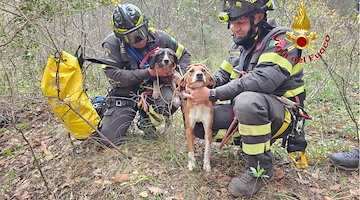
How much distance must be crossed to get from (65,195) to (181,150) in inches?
54.1

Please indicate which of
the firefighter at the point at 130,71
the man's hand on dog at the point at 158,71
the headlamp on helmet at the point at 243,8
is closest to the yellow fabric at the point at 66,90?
the firefighter at the point at 130,71

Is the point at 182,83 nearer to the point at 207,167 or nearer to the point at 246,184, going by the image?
the point at 207,167

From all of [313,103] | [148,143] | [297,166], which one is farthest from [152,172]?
[313,103]

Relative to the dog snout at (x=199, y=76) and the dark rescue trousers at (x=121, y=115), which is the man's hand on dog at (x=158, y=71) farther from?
the dog snout at (x=199, y=76)

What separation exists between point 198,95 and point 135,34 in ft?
4.20

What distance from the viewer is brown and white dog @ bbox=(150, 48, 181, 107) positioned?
3.38 meters

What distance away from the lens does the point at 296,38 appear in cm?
217

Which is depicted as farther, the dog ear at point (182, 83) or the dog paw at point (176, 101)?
the dog paw at point (176, 101)

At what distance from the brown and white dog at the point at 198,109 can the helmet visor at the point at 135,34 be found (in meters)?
0.94

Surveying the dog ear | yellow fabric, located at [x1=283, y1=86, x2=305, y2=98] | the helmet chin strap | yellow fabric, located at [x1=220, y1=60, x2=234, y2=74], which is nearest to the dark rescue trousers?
the dog ear

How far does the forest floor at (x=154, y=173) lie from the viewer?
2.56 metres

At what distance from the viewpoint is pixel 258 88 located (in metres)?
2.35

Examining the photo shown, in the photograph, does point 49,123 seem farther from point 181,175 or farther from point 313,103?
point 313,103

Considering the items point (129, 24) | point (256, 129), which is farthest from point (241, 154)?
point (129, 24)
